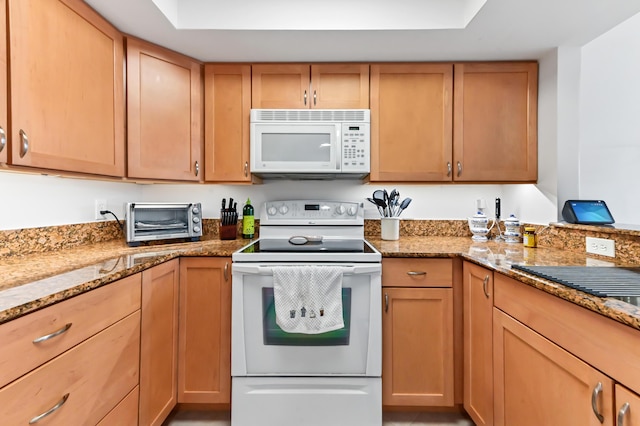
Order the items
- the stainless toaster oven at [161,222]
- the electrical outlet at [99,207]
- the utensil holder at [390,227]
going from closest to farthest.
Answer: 1. the stainless toaster oven at [161,222]
2. the electrical outlet at [99,207]
3. the utensil holder at [390,227]

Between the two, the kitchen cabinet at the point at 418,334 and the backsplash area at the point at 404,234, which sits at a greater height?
the backsplash area at the point at 404,234

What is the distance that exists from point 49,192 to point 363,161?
1.70 m

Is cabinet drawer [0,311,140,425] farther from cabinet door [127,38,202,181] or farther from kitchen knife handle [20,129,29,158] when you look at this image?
cabinet door [127,38,202,181]

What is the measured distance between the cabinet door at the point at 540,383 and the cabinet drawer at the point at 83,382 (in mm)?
1472

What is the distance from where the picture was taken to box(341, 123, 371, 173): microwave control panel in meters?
1.92

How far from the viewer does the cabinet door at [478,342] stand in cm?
138

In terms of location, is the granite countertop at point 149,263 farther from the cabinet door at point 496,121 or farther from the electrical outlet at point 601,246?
the cabinet door at point 496,121

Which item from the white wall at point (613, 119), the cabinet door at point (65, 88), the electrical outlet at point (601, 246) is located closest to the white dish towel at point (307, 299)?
the cabinet door at point (65, 88)

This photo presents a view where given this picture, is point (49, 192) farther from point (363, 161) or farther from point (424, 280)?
point (424, 280)

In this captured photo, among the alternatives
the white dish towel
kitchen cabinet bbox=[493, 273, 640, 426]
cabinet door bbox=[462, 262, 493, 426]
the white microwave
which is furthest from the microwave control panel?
kitchen cabinet bbox=[493, 273, 640, 426]

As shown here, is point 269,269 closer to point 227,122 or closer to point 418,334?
point 418,334

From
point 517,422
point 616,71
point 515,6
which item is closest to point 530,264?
point 517,422

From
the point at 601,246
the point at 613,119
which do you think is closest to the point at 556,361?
the point at 601,246

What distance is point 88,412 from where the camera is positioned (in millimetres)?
1018
